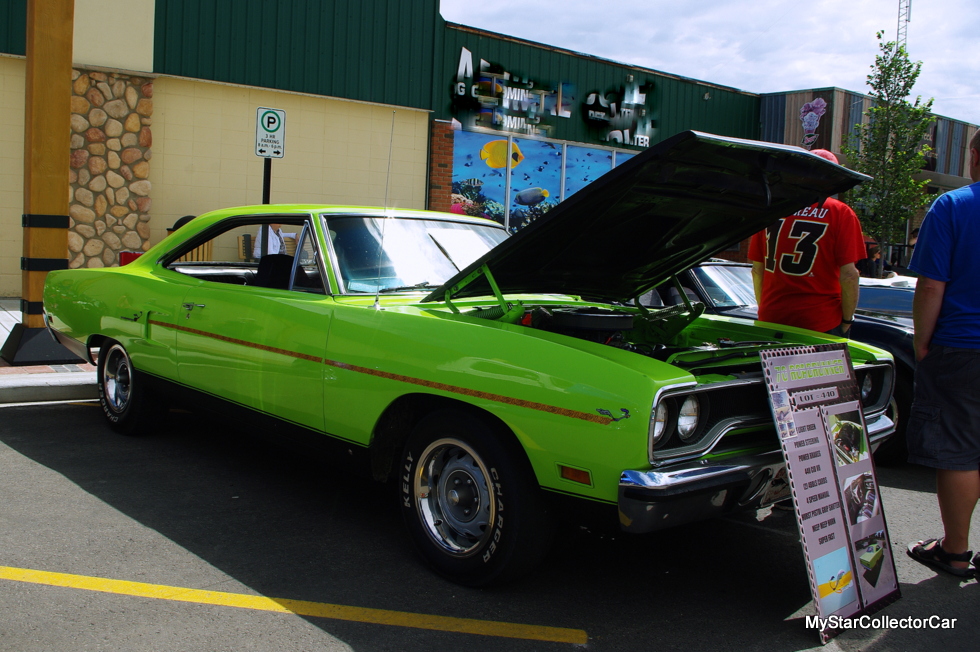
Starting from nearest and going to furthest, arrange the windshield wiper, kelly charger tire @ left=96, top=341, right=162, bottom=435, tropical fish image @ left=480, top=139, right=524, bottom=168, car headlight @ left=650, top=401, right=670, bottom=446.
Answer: car headlight @ left=650, top=401, right=670, bottom=446, the windshield wiper, kelly charger tire @ left=96, top=341, right=162, bottom=435, tropical fish image @ left=480, top=139, right=524, bottom=168

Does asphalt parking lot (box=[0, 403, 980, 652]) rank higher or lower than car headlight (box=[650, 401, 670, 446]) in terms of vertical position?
lower

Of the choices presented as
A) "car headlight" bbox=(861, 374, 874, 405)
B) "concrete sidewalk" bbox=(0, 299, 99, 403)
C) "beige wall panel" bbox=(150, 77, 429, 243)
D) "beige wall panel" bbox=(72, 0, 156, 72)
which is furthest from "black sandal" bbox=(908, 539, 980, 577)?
"beige wall panel" bbox=(72, 0, 156, 72)

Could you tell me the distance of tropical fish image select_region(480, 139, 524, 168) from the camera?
15.1 meters

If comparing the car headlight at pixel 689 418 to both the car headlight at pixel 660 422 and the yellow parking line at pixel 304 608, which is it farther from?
the yellow parking line at pixel 304 608

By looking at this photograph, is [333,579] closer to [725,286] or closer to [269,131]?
[725,286]

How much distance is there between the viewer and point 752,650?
2.98m

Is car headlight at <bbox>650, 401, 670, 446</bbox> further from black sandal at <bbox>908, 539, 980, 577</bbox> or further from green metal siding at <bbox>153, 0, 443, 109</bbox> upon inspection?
green metal siding at <bbox>153, 0, 443, 109</bbox>

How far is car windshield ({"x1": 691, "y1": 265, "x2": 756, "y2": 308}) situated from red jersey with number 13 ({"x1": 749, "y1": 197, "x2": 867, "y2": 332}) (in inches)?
67.6

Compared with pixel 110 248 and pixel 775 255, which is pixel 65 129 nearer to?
pixel 110 248

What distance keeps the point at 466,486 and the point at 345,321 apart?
0.97 m

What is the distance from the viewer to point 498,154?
15.2m

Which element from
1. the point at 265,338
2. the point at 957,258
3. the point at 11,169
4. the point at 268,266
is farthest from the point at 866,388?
the point at 11,169

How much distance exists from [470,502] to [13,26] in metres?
11.1

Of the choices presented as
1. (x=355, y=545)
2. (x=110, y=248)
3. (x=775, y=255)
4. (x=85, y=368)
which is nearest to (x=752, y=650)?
(x=355, y=545)
